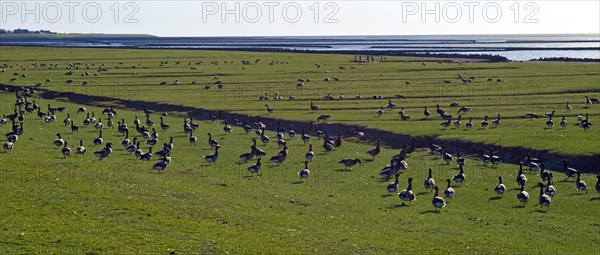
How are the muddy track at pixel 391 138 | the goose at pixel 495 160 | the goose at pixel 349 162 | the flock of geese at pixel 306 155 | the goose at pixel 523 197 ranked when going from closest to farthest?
the goose at pixel 523 197 < the flock of geese at pixel 306 155 < the goose at pixel 349 162 < the goose at pixel 495 160 < the muddy track at pixel 391 138

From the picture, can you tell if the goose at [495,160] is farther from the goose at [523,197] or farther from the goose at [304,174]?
the goose at [304,174]

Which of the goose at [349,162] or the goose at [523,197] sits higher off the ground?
the goose at [349,162]

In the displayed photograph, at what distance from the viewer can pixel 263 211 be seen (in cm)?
2841

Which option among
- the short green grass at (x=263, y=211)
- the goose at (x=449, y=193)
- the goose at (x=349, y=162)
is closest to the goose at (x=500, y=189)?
the short green grass at (x=263, y=211)

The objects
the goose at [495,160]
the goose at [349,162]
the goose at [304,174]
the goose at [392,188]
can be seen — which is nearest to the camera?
the goose at [392,188]

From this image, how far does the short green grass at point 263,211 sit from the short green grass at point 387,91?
32.1 ft

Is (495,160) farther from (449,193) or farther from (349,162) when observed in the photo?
(449,193)

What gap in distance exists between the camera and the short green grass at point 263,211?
22547mm

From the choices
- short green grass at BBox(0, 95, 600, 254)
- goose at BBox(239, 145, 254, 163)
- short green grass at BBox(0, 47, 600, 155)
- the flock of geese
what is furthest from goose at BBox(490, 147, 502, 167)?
goose at BBox(239, 145, 254, 163)

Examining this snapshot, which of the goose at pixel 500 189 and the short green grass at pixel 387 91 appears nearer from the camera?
the goose at pixel 500 189

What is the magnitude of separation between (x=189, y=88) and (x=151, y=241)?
2574 inches

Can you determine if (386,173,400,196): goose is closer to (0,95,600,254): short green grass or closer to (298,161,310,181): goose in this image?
(0,95,600,254): short green grass

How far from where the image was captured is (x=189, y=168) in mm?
39438

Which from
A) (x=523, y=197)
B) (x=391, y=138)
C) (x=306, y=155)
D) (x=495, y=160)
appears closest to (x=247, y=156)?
(x=306, y=155)
